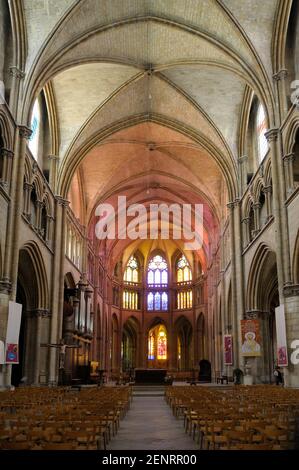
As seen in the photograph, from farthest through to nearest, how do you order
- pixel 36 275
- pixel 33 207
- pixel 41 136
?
1. pixel 41 136
2. pixel 36 275
3. pixel 33 207

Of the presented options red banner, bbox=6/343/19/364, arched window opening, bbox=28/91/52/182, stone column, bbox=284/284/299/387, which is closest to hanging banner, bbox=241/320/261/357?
stone column, bbox=284/284/299/387

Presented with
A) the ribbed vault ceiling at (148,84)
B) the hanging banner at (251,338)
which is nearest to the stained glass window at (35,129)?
the ribbed vault ceiling at (148,84)

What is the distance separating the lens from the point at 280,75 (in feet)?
68.7

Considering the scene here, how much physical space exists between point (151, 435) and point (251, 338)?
594 inches

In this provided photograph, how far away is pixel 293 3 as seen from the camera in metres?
19.9

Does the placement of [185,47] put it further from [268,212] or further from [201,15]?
[268,212]

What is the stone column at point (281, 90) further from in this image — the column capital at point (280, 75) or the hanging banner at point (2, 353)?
the hanging banner at point (2, 353)

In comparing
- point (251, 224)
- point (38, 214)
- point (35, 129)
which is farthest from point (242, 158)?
point (38, 214)

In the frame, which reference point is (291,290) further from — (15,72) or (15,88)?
(15,72)

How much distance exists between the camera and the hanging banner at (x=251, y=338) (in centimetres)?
2452

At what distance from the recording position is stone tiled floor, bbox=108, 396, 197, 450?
9055 millimetres

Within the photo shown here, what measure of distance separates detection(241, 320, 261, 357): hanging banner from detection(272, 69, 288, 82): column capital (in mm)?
11834

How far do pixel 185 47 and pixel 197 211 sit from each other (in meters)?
21.1

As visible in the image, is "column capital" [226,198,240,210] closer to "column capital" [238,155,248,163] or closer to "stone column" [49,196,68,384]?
"column capital" [238,155,248,163]
